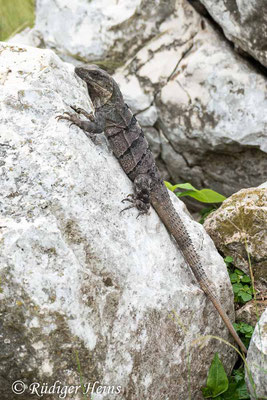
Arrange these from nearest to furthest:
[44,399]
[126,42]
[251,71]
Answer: [44,399]
[251,71]
[126,42]

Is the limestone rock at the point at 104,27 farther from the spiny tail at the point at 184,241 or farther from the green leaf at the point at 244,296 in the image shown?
the green leaf at the point at 244,296

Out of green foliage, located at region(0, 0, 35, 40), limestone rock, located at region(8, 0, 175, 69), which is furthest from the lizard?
green foliage, located at region(0, 0, 35, 40)

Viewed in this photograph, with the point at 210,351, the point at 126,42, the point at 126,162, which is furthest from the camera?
the point at 126,42

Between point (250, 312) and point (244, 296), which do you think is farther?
point (244, 296)

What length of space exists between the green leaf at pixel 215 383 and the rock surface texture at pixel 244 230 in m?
1.16

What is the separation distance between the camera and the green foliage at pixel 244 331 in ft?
14.6

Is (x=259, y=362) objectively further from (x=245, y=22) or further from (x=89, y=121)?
(x=245, y=22)

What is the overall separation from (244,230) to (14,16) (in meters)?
5.64

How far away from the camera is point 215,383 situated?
158 inches

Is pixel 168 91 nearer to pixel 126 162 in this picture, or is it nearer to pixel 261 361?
pixel 126 162

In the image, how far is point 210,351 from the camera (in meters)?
4.16

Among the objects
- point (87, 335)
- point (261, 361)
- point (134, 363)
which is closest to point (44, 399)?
point (87, 335)

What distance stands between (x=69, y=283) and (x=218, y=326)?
1746 millimetres

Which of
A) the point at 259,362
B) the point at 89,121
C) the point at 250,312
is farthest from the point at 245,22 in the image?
the point at 259,362
